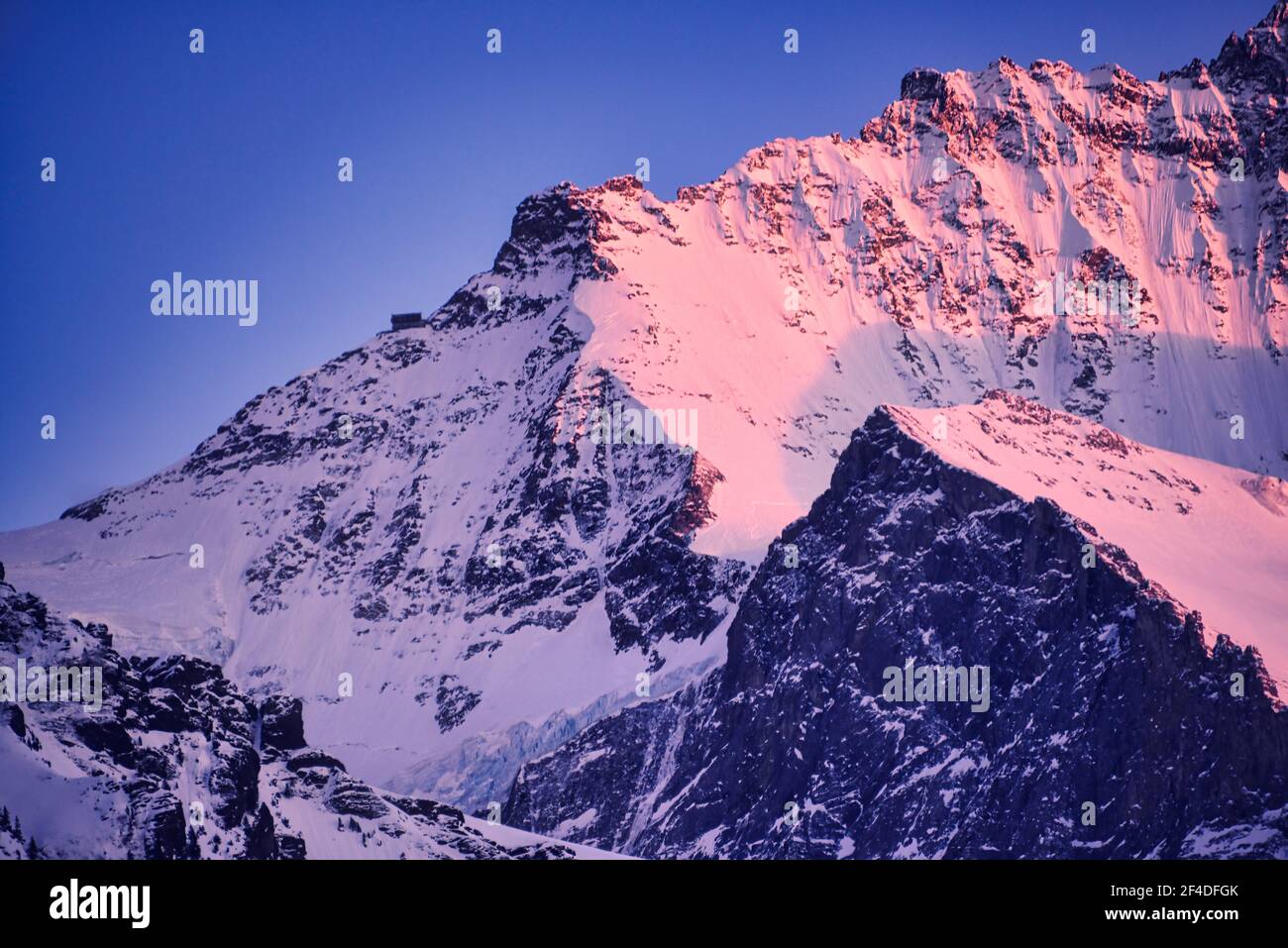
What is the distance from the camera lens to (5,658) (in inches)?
6535

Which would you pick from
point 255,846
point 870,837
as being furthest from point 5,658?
point 870,837

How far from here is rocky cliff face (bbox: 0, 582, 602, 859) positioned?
469ft

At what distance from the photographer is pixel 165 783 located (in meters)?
163

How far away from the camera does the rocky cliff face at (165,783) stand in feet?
469

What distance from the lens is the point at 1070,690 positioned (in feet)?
648

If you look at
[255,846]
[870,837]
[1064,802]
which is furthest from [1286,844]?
[255,846]

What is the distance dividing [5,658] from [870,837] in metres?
74.0

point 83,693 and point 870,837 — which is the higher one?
point 83,693
